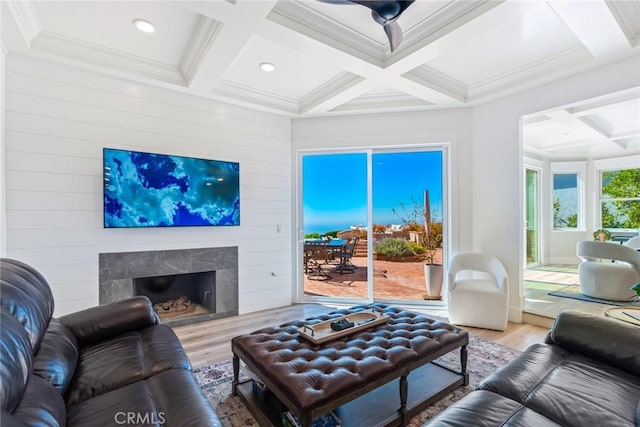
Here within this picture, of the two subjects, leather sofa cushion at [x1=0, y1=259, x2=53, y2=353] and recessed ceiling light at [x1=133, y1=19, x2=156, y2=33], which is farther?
recessed ceiling light at [x1=133, y1=19, x2=156, y2=33]

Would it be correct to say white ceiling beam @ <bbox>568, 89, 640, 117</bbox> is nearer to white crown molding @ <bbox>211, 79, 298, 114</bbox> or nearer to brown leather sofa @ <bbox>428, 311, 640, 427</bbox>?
brown leather sofa @ <bbox>428, 311, 640, 427</bbox>

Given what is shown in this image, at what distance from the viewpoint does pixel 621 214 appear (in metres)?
6.50

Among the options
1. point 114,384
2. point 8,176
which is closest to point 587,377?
point 114,384

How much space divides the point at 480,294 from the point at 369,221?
164cm

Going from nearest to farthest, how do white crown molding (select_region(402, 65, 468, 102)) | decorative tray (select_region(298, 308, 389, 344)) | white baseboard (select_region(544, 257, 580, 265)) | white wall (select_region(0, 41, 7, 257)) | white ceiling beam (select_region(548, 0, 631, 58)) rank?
decorative tray (select_region(298, 308, 389, 344)) → white ceiling beam (select_region(548, 0, 631, 58)) → white wall (select_region(0, 41, 7, 257)) → white crown molding (select_region(402, 65, 468, 102)) → white baseboard (select_region(544, 257, 580, 265))

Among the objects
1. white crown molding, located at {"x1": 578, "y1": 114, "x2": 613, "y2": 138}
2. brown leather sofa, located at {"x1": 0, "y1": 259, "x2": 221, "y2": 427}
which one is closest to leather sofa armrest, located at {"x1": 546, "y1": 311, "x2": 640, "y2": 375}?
brown leather sofa, located at {"x1": 0, "y1": 259, "x2": 221, "y2": 427}

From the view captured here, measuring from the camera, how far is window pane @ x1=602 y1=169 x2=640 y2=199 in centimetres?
633

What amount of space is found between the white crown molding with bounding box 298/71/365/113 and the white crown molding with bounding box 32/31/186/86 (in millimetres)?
1474

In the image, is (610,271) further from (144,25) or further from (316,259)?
(144,25)

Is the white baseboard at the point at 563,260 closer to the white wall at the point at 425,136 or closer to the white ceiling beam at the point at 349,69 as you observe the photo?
the white wall at the point at 425,136

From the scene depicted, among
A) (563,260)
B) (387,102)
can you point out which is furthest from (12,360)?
(563,260)

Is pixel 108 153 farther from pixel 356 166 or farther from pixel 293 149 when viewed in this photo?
pixel 356 166

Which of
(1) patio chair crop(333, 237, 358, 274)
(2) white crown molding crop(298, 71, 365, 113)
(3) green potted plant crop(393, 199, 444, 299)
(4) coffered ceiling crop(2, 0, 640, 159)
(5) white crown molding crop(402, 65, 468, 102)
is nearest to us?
(4) coffered ceiling crop(2, 0, 640, 159)

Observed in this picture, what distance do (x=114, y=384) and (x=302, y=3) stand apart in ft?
8.51
